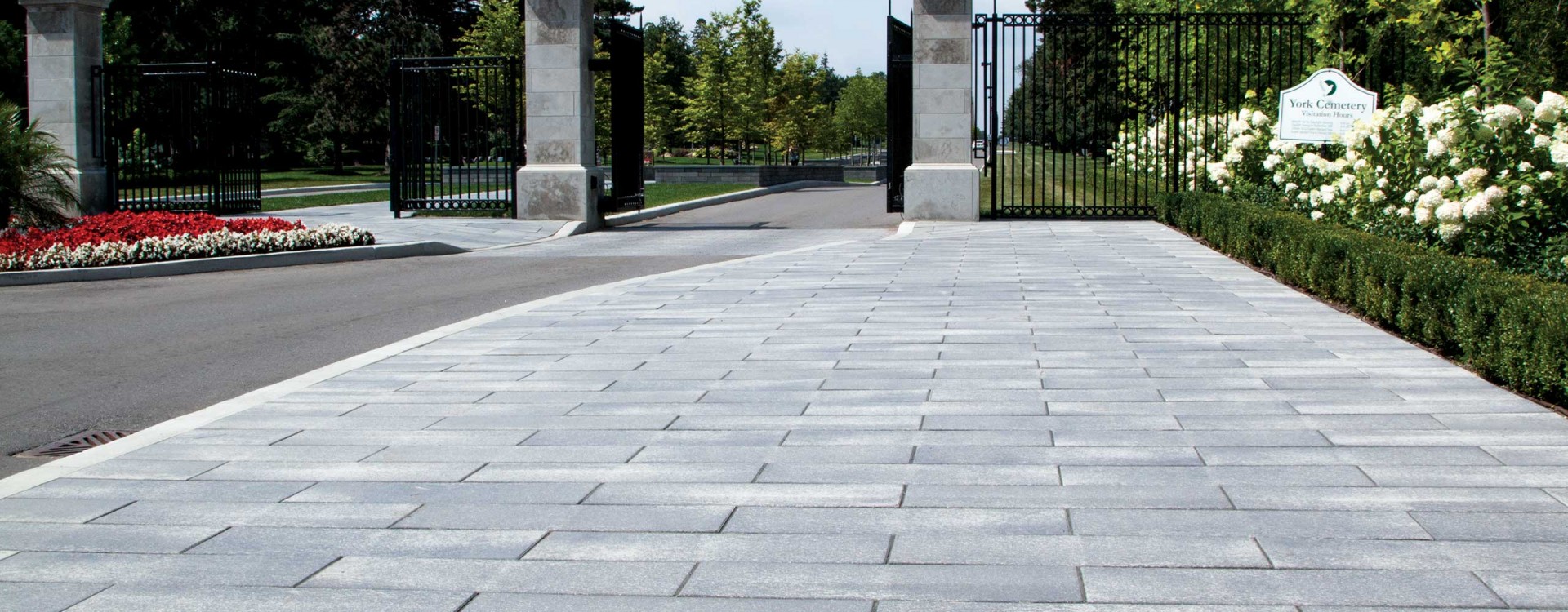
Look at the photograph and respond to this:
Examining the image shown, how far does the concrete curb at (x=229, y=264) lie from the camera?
48.6ft

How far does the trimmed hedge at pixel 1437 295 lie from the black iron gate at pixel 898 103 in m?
8.70

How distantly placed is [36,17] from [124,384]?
18057 millimetres

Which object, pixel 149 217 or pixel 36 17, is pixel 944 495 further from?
pixel 36 17

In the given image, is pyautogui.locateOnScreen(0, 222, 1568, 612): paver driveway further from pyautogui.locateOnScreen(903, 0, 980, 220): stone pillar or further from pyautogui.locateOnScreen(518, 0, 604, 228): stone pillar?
pyautogui.locateOnScreen(518, 0, 604, 228): stone pillar

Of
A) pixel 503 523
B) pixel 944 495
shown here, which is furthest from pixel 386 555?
pixel 944 495

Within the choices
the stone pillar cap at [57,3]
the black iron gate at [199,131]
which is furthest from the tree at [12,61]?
the stone pillar cap at [57,3]

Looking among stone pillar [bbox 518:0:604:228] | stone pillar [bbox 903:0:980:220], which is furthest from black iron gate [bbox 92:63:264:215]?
stone pillar [bbox 903:0:980:220]

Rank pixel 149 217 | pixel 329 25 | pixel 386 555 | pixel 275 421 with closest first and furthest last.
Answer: pixel 386 555, pixel 275 421, pixel 149 217, pixel 329 25

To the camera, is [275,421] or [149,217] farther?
[149,217]

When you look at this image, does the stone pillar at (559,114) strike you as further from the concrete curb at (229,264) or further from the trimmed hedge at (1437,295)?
the trimmed hedge at (1437,295)

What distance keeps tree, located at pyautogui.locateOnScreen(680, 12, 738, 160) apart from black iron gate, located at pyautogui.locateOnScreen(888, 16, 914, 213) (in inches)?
1243

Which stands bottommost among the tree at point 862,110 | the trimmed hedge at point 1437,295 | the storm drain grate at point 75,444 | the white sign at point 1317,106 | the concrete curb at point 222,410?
the storm drain grate at point 75,444

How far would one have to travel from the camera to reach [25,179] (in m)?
17.4

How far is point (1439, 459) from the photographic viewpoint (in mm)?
5523
